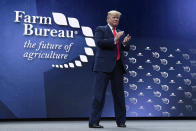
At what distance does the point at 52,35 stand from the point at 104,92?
1732 millimetres

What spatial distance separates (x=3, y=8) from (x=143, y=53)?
7.81 ft

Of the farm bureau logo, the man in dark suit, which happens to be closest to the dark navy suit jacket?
the man in dark suit

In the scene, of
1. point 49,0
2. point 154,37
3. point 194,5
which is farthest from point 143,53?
point 49,0

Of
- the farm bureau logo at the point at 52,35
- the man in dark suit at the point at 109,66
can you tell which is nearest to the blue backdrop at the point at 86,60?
the farm bureau logo at the point at 52,35

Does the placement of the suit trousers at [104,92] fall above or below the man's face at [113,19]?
below

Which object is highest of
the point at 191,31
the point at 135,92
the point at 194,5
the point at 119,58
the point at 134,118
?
the point at 194,5

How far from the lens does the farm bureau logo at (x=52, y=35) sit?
238 inches

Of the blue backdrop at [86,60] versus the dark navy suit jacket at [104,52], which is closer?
the dark navy suit jacket at [104,52]

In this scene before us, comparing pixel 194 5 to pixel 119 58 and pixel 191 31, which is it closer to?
pixel 191 31

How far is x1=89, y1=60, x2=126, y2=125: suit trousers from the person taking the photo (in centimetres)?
479

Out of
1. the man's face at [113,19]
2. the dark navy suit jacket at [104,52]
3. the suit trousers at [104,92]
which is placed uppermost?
the man's face at [113,19]

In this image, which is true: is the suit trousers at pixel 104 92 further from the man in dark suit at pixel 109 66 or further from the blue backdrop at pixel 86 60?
the blue backdrop at pixel 86 60

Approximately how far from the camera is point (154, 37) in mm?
6605

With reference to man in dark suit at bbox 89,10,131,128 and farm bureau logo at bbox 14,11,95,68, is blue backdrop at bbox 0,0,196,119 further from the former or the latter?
man in dark suit at bbox 89,10,131,128
